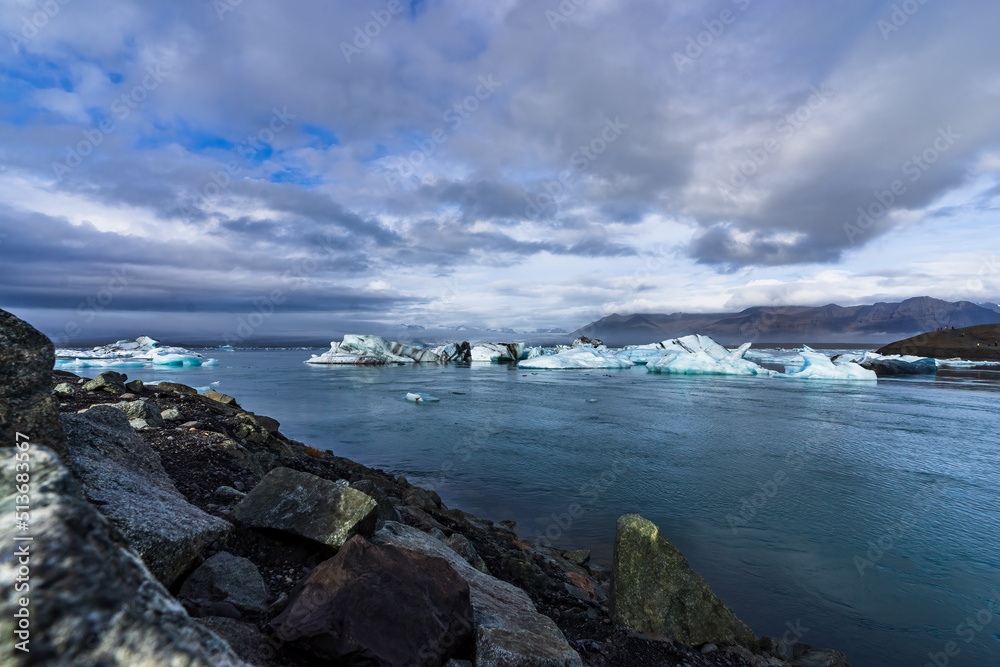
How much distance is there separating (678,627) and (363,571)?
10.8ft

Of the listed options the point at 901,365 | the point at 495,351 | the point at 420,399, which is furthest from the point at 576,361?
the point at 901,365

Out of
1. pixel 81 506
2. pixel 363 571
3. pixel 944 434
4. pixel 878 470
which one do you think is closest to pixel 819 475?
pixel 878 470

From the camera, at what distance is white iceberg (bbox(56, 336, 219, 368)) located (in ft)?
134

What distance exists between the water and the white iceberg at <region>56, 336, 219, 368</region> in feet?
98.8

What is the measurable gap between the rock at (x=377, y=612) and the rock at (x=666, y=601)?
231 centimetres

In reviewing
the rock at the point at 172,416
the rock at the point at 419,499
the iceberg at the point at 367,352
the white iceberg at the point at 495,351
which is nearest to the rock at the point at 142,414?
the rock at the point at 172,416

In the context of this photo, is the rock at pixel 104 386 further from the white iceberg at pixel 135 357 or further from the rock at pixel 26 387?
the white iceberg at pixel 135 357

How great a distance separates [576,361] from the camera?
4709cm

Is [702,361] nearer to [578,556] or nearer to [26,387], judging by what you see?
[578,556]

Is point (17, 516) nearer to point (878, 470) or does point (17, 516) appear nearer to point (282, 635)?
point (282, 635)

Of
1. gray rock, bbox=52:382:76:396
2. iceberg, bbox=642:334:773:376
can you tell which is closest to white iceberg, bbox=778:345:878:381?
iceberg, bbox=642:334:773:376

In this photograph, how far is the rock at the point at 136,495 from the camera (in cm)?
248

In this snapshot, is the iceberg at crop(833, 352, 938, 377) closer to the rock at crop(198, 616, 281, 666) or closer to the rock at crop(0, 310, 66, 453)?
the rock at crop(198, 616, 281, 666)

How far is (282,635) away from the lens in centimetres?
227
